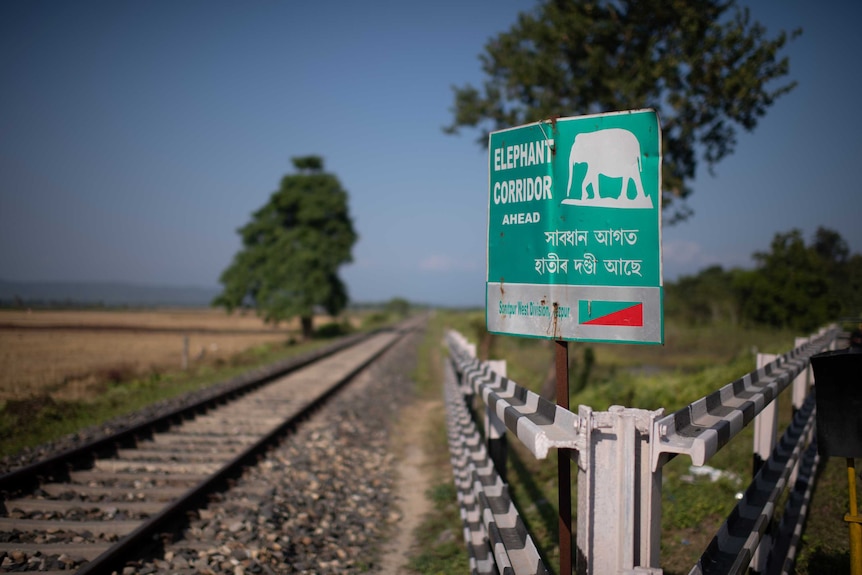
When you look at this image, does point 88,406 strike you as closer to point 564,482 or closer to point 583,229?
point 564,482

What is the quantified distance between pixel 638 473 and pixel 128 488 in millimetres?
5877

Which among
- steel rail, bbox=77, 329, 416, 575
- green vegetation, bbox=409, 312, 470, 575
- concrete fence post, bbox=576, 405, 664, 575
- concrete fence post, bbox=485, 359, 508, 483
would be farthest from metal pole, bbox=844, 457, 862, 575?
steel rail, bbox=77, 329, 416, 575

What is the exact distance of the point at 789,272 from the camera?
16766 millimetres

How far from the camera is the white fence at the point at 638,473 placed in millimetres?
1788

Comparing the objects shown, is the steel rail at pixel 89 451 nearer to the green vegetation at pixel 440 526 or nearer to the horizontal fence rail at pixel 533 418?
the green vegetation at pixel 440 526

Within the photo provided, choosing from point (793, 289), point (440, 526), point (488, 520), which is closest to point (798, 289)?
point (793, 289)

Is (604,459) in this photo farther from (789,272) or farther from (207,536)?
(789,272)

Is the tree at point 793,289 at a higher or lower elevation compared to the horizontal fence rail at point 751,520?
higher

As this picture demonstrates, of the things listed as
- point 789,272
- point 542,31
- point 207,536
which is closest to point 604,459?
point 207,536

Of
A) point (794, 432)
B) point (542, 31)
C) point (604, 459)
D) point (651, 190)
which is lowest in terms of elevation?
point (794, 432)

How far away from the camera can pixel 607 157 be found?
2.49 m

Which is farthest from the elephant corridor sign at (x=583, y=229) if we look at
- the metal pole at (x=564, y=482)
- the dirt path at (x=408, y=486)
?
the dirt path at (x=408, y=486)

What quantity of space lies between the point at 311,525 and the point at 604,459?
4437 mm

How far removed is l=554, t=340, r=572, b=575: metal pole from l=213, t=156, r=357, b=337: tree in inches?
1183
